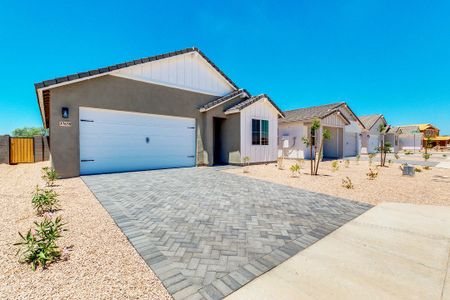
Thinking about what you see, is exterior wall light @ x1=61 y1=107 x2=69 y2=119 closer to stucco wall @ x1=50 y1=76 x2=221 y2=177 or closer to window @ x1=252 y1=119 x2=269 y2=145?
stucco wall @ x1=50 y1=76 x2=221 y2=177

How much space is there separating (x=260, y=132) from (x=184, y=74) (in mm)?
6000

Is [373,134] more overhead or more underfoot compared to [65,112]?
more overhead

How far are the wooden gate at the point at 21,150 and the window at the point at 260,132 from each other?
1820 cm

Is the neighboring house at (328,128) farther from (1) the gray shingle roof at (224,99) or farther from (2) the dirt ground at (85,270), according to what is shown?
(2) the dirt ground at (85,270)

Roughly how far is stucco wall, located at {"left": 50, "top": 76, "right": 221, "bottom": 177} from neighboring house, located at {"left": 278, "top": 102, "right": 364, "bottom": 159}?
979cm

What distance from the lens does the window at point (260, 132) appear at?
12.5 m

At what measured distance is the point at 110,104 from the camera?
8.84m

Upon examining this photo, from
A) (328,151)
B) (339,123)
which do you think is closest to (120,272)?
(339,123)

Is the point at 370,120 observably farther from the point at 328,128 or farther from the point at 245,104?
the point at 245,104

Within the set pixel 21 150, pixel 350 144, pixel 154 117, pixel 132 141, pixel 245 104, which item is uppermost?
pixel 245 104

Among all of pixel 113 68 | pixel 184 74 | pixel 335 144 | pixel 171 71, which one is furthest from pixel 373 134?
pixel 113 68

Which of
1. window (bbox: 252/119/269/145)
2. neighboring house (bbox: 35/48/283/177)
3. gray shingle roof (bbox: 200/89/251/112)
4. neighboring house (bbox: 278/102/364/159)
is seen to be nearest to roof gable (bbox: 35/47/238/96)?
neighboring house (bbox: 35/48/283/177)

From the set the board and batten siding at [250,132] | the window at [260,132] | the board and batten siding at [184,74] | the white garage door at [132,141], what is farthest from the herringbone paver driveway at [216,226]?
the window at [260,132]

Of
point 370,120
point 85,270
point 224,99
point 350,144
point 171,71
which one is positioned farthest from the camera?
point 370,120
